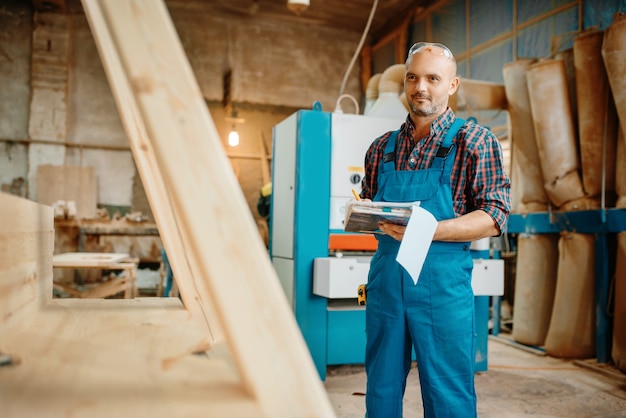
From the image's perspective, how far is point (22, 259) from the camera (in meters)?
1.27

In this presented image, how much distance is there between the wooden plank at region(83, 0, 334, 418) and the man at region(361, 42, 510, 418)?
45.8 inches

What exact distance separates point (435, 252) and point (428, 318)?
22 centimetres

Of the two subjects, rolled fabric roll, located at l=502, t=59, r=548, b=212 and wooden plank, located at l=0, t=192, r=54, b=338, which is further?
rolled fabric roll, located at l=502, t=59, r=548, b=212

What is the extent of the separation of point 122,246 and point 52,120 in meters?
2.74

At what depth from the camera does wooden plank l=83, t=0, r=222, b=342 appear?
1.17 meters

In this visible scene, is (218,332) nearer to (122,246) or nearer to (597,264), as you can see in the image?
(597,264)

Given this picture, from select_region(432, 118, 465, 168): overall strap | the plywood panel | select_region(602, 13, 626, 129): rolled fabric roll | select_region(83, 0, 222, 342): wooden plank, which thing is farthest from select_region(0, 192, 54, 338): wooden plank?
the plywood panel

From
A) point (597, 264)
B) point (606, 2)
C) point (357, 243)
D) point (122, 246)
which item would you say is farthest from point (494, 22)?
point (122, 246)

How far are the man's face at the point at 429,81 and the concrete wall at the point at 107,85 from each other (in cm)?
826

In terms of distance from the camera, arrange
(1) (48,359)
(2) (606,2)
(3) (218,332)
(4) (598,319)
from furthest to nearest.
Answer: (2) (606,2) → (4) (598,319) → (3) (218,332) → (1) (48,359)

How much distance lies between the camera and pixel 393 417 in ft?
5.92

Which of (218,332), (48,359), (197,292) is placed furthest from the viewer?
(197,292)

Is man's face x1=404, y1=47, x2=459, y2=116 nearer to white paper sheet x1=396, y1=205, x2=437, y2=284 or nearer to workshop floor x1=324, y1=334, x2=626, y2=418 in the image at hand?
white paper sheet x1=396, y1=205, x2=437, y2=284

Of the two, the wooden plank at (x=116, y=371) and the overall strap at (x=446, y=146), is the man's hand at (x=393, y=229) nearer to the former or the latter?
the overall strap at (x=446, y=146)
